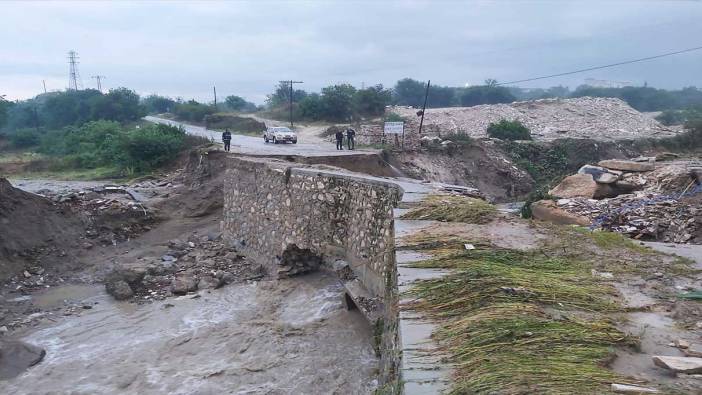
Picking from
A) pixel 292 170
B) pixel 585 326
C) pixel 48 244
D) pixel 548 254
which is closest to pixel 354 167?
pixel 292 170

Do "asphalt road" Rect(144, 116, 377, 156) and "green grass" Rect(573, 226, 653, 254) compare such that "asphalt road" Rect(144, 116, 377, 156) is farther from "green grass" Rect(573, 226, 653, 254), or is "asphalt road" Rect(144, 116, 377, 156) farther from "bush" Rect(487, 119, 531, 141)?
"green grass" Rect(573, 226, 653, 254)

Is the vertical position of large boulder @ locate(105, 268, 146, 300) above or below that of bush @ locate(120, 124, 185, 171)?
below

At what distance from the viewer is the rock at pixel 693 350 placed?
2726 mm

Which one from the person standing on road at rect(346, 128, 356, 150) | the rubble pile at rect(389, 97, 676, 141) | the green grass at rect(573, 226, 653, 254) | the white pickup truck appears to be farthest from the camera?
the rubble pile at rect(389, 97, 676, 141)

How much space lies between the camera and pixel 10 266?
39.0ft

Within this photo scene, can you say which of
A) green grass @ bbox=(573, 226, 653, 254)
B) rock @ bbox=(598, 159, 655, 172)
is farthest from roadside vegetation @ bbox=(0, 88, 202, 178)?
green grass @ bbox=(573, 226, 653, 254)

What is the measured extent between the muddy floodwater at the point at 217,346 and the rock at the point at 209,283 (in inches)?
14.2

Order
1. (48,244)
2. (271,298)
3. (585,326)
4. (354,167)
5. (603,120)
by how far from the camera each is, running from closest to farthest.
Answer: (585,326), (271,298), (48,244), (354,167), (603,120)

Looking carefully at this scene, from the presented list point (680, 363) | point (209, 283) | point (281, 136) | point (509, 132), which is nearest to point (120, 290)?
point (209, 283)

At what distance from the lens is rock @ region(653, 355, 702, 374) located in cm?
249

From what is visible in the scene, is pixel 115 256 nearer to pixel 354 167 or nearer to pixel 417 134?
pixel 354 167

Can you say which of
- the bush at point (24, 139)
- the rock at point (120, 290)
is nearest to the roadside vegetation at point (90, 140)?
the bush at point (24, 139)

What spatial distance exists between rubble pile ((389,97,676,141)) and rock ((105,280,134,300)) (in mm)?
19690

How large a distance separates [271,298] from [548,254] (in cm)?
654
